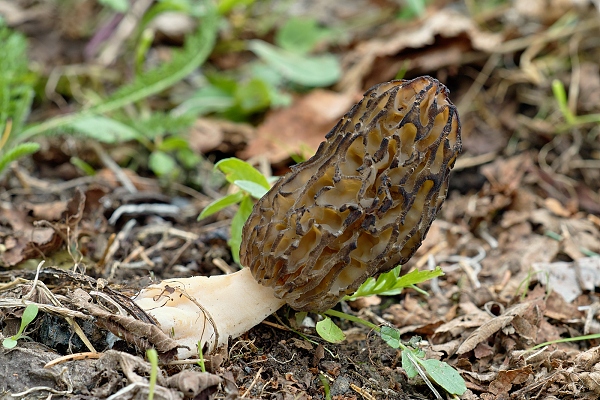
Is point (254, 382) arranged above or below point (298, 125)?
above

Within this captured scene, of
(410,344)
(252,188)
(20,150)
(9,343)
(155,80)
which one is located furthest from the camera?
(155,80)

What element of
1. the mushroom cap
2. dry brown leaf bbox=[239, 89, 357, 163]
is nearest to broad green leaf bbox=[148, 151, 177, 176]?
dry brown leaf bbox=[239, 89, 357, 163]

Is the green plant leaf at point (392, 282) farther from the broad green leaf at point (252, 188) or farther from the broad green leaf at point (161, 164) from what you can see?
the broad green leaf at point (161, 164)

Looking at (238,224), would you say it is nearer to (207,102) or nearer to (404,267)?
(404,267)

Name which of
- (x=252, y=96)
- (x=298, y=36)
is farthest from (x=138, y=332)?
(x=298, y=36)

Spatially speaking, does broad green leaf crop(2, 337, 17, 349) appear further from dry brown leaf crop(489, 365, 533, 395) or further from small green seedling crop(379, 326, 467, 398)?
dry brown leaf crop(489, 365, 533, 395)
